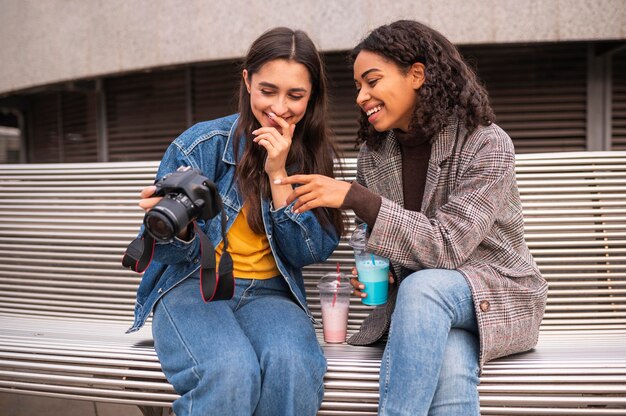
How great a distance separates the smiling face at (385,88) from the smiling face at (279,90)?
230 millimetres

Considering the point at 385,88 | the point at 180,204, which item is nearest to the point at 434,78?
the point at 385,88

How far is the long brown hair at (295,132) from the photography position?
247 centimetres

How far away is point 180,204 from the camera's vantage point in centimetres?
199

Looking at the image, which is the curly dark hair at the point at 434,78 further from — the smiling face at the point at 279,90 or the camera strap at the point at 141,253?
the camera strap at the point at 141,253

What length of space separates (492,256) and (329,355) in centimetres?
68

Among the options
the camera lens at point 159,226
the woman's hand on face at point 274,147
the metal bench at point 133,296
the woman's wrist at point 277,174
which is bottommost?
the metal bench at point 133,296

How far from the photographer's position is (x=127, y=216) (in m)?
3.42

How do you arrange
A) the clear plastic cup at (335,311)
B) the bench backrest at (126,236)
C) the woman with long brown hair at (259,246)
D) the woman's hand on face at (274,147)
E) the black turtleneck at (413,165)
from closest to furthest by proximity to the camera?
the woman with long brown hair at (259,246), the woman's hand on face at (274,147), the black turtleneck at (413,165), the clear plastic cup at (335,311), the bench backrest at (126,236)

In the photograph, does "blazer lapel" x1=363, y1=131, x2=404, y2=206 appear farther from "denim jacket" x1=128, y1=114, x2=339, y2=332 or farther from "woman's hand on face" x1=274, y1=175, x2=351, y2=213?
"woman's hand on face" x1=274, y1=175, x2=351, y2=213

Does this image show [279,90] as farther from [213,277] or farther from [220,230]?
[213,277]

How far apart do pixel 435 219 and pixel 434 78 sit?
0.52m

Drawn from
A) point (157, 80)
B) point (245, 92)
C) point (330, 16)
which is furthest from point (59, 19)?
point (245, 92)

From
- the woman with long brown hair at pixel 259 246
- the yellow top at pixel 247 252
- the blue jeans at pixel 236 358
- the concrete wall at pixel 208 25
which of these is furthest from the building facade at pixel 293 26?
the blue jeans at pixel 236 358

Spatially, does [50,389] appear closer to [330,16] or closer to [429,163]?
[429,163]
